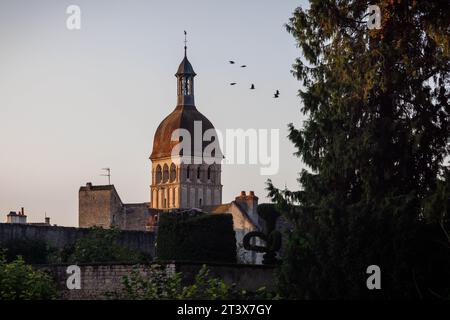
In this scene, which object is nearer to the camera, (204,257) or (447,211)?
(447,211)

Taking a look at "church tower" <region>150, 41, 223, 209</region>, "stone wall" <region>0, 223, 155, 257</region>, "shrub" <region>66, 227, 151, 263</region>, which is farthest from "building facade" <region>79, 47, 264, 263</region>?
"shrub" <region>66, 227, 151, 263</region>

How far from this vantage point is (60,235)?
62.6 m

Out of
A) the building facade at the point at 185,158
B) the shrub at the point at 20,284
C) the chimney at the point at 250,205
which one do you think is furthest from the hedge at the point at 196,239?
the building facade at the point at 185,158

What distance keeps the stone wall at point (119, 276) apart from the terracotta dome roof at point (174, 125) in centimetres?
10898

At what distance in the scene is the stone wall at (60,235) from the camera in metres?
59.3

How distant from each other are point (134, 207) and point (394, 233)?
65.0 metres

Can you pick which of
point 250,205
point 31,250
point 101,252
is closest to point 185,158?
point 250,205

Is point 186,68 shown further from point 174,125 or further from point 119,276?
point 119,276

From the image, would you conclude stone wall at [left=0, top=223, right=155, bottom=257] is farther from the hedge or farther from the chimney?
the chimney

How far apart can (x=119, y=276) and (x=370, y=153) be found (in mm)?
8341

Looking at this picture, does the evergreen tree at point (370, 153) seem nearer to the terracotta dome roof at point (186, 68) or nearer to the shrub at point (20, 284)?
the shrub at point (20, 284)

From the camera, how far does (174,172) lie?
158m
